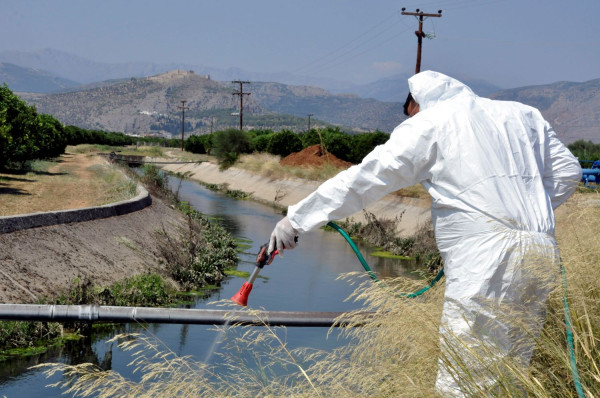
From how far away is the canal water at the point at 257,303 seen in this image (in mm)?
8266

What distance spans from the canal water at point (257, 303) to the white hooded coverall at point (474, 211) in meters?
0.82

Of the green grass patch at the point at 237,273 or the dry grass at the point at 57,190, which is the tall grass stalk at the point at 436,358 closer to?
the green grass patch at the point at 237,273

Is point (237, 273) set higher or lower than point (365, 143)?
lower

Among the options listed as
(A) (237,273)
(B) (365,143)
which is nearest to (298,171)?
(B) (365,143)

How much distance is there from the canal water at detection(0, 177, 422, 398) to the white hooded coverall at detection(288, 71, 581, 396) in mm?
819

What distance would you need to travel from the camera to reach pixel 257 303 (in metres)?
12.8

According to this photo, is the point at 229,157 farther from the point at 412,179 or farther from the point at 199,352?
the point at 412,179

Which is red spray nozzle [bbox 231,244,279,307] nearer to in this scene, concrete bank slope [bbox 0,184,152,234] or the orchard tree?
concrete bank slope [bbox 0,184,152,234]

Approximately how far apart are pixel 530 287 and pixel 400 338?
0.65 metres

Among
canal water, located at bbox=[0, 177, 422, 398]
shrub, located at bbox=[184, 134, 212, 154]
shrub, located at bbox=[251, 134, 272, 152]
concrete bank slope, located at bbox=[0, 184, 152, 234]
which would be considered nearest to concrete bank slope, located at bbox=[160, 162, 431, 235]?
canal water, located at bbox=[0, 177, 422, 398]

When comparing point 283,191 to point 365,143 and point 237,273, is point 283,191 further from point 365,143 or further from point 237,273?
point 237,273

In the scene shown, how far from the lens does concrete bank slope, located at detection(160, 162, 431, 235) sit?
938 inches

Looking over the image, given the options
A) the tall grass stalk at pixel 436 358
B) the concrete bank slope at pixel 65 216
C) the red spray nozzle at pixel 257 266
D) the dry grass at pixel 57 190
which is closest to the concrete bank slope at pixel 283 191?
the dry grass at pixel 57 190

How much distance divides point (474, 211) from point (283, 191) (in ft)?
112
